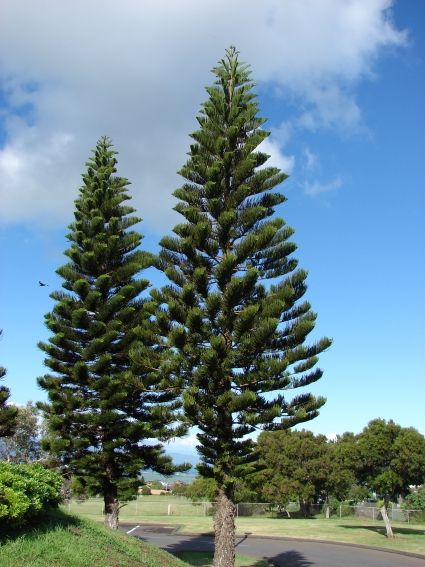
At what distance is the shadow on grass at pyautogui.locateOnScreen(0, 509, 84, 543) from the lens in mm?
6688

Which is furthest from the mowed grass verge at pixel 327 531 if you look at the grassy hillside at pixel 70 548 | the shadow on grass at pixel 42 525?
the shadow on grass at pixel 42 525

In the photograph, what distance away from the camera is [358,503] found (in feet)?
129

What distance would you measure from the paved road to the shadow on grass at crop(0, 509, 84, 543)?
31.7 ft

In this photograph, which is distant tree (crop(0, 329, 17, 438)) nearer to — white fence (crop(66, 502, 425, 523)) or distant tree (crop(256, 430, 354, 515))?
white fence (crop(66, 502, 425, 523))

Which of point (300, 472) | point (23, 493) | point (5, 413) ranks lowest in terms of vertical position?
point (23, 493)

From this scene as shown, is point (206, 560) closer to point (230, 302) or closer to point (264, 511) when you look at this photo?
point (230, 302)

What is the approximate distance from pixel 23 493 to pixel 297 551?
15.3 m

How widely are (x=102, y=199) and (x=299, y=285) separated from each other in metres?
7.35

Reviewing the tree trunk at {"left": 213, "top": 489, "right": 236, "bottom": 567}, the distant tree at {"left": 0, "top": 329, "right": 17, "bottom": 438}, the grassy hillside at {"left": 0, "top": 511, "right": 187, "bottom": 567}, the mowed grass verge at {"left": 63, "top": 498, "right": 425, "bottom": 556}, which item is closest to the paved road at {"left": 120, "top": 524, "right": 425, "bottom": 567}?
the mowed grass verge at {"left": 63, "top": 498, "right": 425, "bottom": 556}

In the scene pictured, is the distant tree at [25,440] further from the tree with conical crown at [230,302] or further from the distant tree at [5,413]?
the tree with conical crown at [230,302]

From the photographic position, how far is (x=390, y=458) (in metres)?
24.1

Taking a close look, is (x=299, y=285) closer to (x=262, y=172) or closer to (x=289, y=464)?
(x=262, y=172)

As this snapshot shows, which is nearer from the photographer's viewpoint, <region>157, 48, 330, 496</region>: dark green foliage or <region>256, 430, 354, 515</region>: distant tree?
<region>157, 48, 330, 496</region>: dark green foliage

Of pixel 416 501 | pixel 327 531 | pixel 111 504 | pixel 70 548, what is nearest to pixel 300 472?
pixel 416 501
